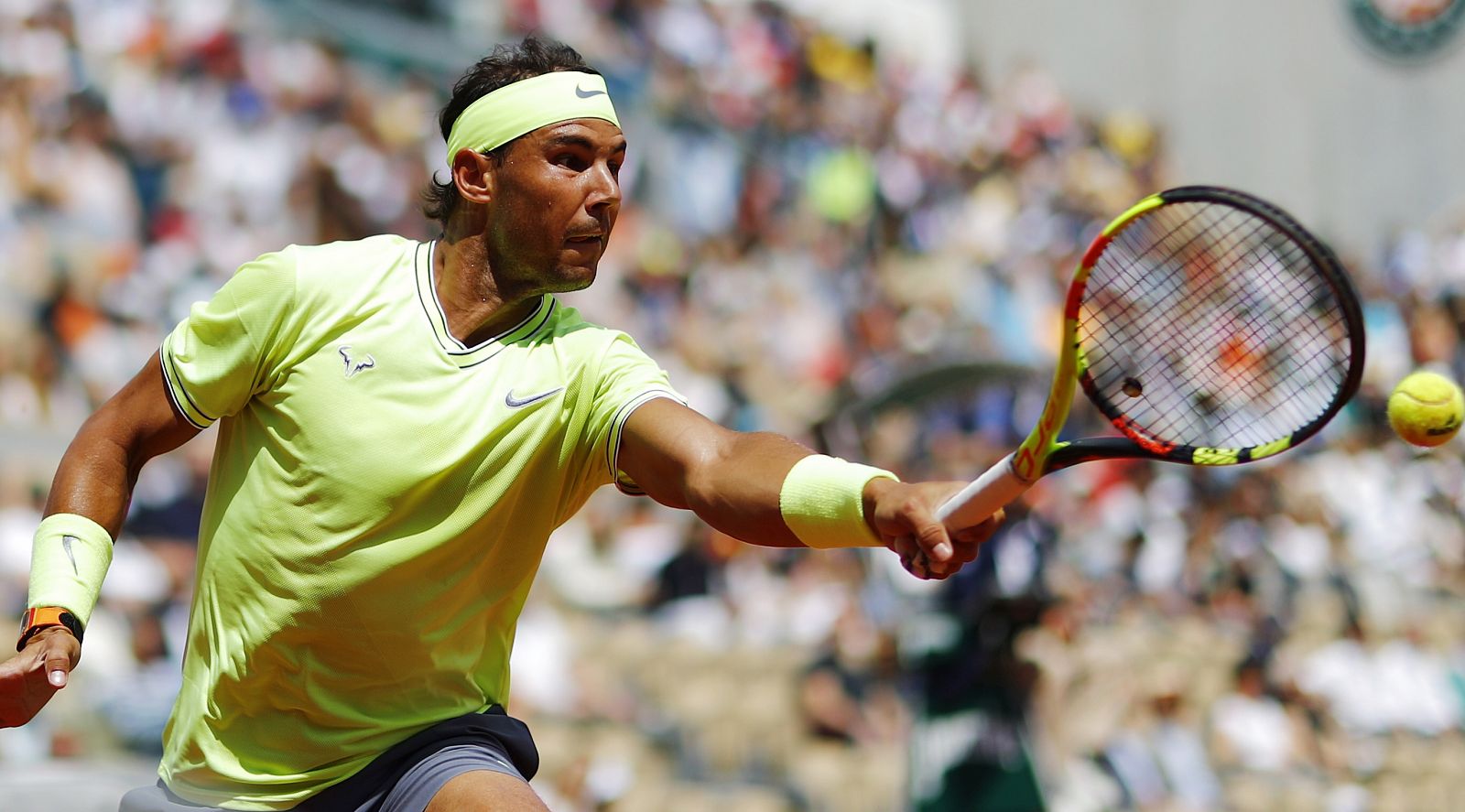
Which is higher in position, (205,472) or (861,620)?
(205,472)

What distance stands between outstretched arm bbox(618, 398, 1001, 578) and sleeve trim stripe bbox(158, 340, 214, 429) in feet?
3.04

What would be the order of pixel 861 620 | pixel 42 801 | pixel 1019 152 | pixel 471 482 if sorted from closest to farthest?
pixel 471 482
pixel 42 801
pixel 861 620
pixel 1019 152

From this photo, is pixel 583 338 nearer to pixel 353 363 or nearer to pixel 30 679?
pixel 353 363

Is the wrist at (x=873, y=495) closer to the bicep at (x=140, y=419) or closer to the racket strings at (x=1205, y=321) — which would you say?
the racket strings at (x=1205, y=321)

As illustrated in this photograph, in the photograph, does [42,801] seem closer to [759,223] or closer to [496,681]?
[496,681]

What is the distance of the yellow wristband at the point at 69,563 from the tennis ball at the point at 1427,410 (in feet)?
8.98

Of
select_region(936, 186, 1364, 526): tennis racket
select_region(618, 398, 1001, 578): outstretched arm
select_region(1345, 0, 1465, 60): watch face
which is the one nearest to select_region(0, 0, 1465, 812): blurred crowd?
select_region(936, 186, 1364, 526): tennis racket

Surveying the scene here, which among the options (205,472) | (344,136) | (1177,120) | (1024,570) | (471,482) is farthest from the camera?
(1177,120)

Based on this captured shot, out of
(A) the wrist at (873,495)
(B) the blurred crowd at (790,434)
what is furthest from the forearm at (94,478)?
(B) the blurred crowd at (790,434)

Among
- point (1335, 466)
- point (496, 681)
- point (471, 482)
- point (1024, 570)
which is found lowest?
point (1335, 466)

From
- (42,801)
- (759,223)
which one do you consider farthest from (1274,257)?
A: (759,223)

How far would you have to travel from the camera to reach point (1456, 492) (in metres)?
Result: 13.7

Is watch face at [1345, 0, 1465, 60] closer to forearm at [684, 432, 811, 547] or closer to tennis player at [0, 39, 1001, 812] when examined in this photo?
tennis player at [0, 39, 1001, 812]

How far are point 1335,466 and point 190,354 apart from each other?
12.3 m
